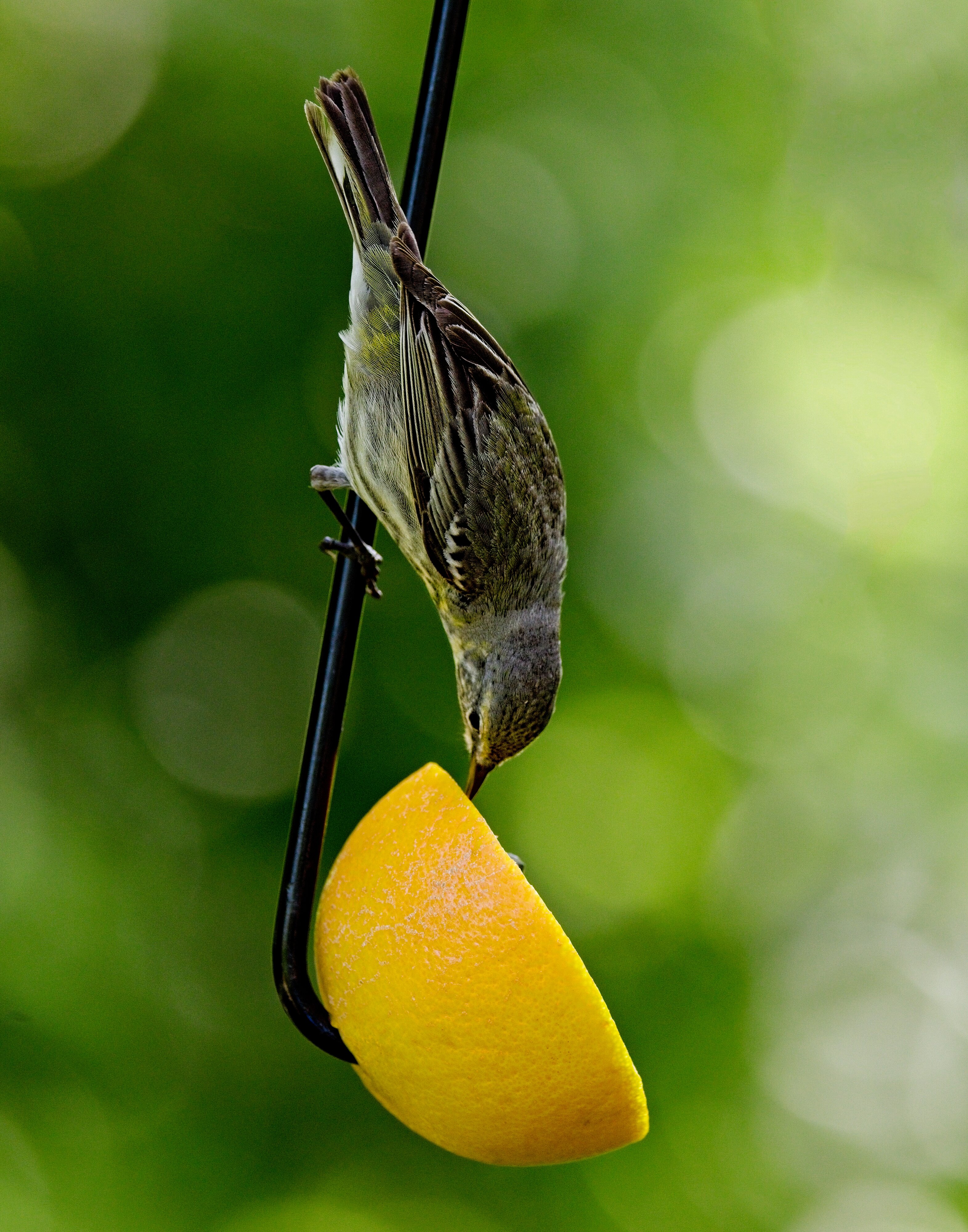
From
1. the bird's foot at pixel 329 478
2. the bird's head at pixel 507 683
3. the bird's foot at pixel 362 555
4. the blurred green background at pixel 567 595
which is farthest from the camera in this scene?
the blurred green background at pixel 567 595

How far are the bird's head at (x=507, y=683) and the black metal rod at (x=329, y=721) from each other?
0.61 metres

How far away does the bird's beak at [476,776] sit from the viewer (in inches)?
69.2

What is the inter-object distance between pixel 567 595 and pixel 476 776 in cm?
133

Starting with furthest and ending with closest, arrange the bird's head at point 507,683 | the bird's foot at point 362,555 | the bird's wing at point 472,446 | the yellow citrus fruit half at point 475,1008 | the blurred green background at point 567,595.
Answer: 1. the blurred green background at point 567,595
2. the bird's wing at point 472,446
3. the bird's head at point 507,683
4. the bird's foot at point 362,555
5. the yellow citrus fruit half at point 475,1008

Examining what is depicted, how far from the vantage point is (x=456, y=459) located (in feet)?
6.28

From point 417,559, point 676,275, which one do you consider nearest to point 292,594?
point 417,559

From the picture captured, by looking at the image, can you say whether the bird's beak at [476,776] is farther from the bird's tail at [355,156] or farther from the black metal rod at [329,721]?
the bird's tail at [355,156]

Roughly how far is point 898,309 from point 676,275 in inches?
29.8

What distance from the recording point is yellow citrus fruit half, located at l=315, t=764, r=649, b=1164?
107 centimetres

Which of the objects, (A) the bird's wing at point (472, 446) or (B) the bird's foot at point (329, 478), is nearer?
(A) the bird's wing at point (472, 446)

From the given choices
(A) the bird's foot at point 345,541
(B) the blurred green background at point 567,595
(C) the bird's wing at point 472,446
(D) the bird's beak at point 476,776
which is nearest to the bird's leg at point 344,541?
(A) the bird's foot at point 345,541

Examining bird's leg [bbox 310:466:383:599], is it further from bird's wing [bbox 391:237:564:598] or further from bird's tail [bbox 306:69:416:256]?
bird's tail [bbox 306:69:416:256]

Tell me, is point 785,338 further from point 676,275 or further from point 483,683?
point 483,683

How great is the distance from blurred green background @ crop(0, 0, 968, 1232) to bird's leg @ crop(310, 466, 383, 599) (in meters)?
0.74
